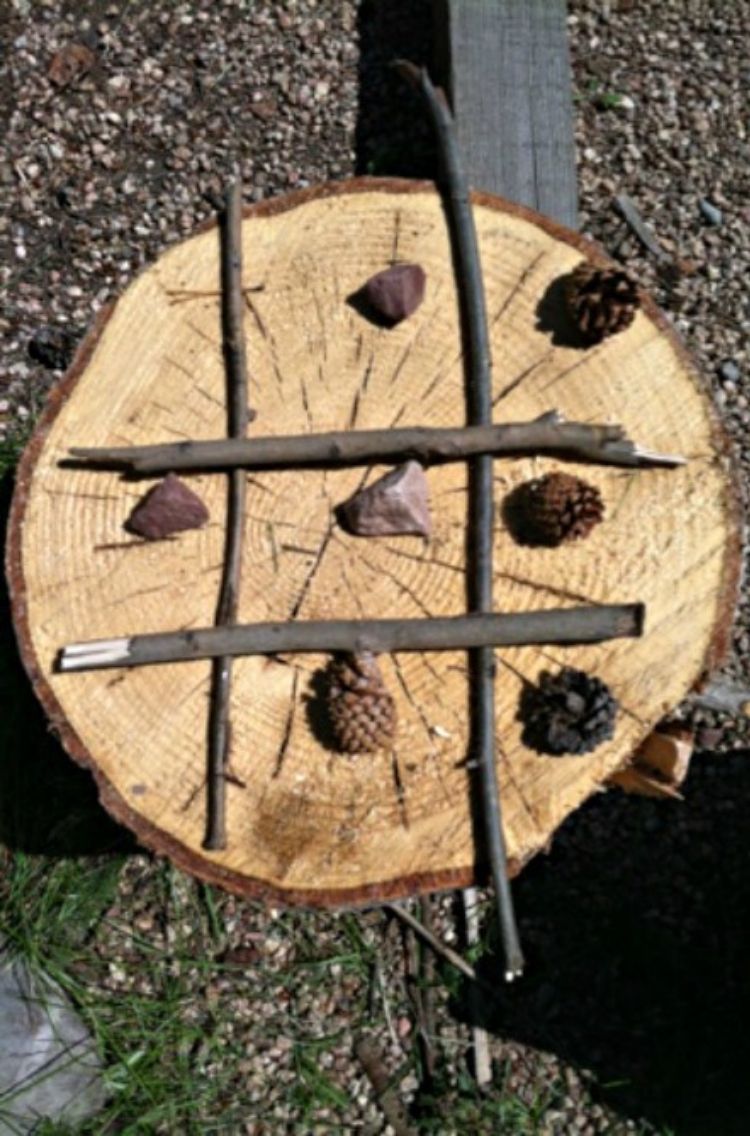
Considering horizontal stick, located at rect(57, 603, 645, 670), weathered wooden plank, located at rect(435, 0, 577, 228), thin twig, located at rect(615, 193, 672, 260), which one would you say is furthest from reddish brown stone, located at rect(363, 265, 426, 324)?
thin twig, located at rect(615, 193, 672, 260)

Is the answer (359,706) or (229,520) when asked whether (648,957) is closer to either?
(359,706)

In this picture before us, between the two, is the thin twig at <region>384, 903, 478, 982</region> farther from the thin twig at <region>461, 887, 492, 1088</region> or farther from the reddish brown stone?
the reddish brown stone

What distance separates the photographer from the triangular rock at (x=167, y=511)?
2182mm

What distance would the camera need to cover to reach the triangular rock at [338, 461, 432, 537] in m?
2.15

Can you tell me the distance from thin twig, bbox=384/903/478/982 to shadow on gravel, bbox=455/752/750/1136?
0.34 feet

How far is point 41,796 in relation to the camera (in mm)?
2998

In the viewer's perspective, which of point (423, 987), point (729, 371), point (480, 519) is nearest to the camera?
point (480, 519)

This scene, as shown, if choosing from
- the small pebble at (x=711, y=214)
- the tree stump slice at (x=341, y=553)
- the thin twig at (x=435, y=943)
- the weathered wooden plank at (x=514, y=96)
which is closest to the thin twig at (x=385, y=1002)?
the thin twig at (x=435, y=943)

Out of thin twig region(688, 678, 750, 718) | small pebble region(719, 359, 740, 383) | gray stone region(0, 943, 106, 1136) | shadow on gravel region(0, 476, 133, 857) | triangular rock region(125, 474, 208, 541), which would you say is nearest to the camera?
triangular rock region(125, 474, 208, 541)

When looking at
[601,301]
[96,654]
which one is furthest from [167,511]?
[601,301]

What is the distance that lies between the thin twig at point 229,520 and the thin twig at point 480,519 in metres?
0.42

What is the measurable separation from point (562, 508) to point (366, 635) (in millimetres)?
415

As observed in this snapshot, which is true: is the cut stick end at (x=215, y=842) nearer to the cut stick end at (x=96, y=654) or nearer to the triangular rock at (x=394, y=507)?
the cut stick end at (x=96, y=654)

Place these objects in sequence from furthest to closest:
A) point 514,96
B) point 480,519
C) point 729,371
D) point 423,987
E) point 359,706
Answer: point 729,371
point 514,96
point 423,987
point 480,519
point 359,706
